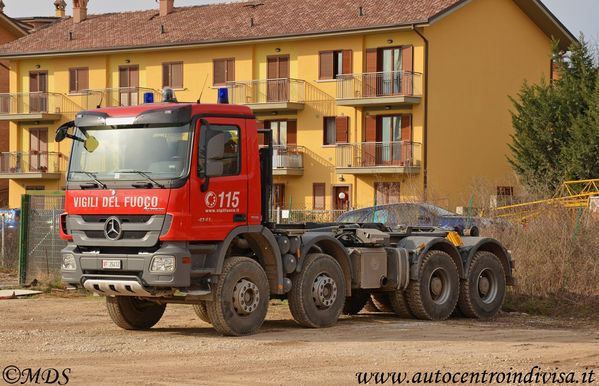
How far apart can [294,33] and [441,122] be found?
7915 millimetres

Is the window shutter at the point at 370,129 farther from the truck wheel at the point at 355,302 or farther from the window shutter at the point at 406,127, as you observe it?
the truck wheel at the point at 355,302

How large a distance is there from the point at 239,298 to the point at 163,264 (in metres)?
Result: 1.38

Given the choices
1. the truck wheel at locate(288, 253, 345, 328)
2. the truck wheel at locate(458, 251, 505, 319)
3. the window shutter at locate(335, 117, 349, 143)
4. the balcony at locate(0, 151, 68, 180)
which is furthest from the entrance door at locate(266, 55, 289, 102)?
the truck wheel at locate(288, 253, 345, 328)

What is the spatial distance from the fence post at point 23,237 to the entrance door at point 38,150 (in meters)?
30.8

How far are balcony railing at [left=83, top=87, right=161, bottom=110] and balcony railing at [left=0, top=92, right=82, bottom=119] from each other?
4.36ft

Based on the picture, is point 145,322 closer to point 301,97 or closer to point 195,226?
point 195,226

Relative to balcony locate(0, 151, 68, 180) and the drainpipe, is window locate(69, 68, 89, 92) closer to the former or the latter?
balcony locate(0, 151, 68, 180)

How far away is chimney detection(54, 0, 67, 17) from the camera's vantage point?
65938 millimetres

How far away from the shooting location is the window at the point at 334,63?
155ft

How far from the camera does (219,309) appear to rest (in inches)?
567

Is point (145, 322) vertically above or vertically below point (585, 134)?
below

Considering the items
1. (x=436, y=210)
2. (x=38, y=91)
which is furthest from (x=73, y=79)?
(x=436, y=210)

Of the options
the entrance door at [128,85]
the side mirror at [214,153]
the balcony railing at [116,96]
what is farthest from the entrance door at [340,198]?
the side mirror at [214,153]

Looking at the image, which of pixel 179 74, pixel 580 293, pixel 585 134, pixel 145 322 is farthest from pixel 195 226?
pixel 179 74
